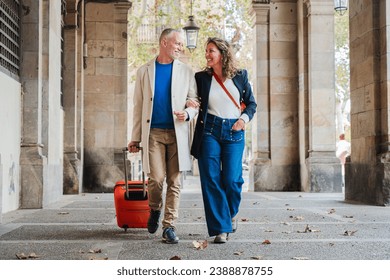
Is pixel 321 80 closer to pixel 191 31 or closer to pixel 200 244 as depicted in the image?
pixel 191 31

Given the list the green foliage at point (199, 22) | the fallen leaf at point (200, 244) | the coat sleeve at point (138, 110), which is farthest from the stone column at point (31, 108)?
the green foliage at point (199, 22)

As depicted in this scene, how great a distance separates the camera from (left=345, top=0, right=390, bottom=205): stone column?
10.7 meters

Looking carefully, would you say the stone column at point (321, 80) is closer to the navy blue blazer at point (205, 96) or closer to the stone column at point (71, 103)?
the stone column at point (71, 103)

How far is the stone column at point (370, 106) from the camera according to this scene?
10.7 metres

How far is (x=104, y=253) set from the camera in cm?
547

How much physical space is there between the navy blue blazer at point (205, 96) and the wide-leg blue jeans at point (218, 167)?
2.1 inches

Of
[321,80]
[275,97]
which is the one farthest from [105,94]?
[321,80]

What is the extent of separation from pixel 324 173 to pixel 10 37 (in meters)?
7.93

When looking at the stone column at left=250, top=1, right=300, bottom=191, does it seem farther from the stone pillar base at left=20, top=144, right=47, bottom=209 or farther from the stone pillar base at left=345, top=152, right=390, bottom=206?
the stone pillar base at left=20, top=144, right=47, bottom=209

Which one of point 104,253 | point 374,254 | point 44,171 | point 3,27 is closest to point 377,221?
point 374,254

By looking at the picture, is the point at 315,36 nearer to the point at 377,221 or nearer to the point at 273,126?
the point at 273,126

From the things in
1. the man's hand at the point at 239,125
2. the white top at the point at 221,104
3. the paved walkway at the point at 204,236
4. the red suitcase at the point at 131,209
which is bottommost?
the paved walkway at the point at 204,236

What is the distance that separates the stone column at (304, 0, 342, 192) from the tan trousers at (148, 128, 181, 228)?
9.59 meters

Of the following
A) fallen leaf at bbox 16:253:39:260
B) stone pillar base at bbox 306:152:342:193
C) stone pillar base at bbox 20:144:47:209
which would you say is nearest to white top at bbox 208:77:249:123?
fallen leaf at bbox 16:253:39:260
